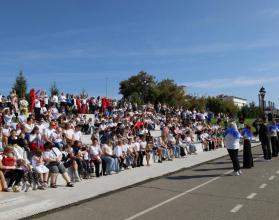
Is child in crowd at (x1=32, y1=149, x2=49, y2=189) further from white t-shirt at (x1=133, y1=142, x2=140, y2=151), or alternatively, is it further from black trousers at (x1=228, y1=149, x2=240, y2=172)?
black trousers at (x1=228, y1=149, x2=240, y2=172)

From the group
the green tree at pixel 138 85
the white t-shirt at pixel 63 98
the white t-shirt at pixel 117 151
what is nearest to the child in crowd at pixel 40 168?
the white t-shirt at pixel 117 151

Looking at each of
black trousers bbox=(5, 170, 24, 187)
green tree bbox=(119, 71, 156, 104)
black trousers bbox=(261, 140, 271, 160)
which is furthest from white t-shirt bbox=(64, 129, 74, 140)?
green tree bbox=(119, 71, 156, 104)

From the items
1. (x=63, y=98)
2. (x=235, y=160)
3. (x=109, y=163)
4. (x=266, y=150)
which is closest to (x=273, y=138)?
(x=266, y=150)

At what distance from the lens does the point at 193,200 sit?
35.3 ft

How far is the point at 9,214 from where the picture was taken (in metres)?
9.48

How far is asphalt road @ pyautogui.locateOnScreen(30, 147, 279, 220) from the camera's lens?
29.8ft

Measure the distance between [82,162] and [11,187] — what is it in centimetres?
317

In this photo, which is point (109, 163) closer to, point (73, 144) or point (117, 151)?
point (117, 151)

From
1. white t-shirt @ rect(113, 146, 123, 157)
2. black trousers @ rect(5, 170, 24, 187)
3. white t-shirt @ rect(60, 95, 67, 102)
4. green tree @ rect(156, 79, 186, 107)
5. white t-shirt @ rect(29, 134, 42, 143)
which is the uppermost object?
green tree @ rect(156, 79, 186, 107)

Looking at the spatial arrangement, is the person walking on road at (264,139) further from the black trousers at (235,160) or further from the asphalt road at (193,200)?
the black trousers at (235,160)

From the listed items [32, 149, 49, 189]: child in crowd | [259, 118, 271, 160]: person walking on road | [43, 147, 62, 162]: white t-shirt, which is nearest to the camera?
[32, 149, 49, 189]: child in crowd

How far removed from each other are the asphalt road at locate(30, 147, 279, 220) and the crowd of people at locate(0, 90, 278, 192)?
2.07 meters

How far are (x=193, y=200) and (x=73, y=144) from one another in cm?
621

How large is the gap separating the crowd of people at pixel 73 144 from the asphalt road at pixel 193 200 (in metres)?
2.07
